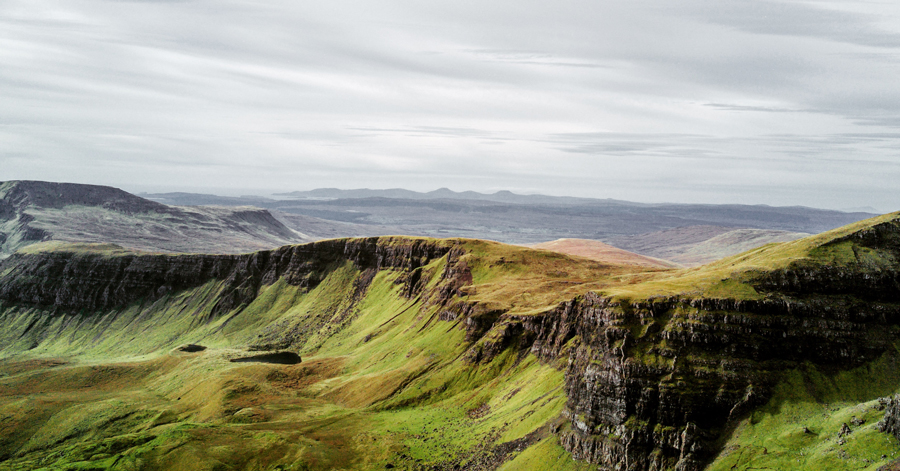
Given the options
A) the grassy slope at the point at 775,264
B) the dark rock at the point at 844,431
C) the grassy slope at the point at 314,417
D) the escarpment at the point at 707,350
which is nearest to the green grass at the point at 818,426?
the dark rock at the point at 844,431

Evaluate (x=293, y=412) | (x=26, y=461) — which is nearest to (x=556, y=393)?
(x=293, y=412)

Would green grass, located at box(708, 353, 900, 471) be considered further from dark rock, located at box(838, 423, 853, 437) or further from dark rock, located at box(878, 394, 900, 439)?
dark rock, located at box(878, 394, 900, 439)

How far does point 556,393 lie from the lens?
5054 inches

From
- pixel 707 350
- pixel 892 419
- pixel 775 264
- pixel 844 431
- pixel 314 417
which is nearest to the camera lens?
pixel 892 419

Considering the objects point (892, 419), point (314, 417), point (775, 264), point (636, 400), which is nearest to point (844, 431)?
point (892, 419)

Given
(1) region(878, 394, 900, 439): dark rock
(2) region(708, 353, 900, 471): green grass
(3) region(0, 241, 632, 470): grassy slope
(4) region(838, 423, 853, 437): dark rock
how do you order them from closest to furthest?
1. (1) region(878, 394, 900, 439): dark rock
2. (2) region(708, 353, 900, 471): green grass
3. (4) region(838, 423, 853, 437): dark rock
4. (3) region(0, 241, 632, 470): grassy slope

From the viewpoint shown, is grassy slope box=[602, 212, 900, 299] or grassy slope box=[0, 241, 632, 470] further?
grassy slope box=[0, 241, 632, 470]

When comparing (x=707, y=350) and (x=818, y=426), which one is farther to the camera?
(x=707, y=350)

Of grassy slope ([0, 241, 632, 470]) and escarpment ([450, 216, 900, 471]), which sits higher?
escarpment ([450, 216, 900, 471])

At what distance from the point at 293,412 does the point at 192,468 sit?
43.9 meters

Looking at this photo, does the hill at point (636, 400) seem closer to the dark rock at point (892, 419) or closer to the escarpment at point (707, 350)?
the escarpment at point (707, 350)

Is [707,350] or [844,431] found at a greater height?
[707,350]

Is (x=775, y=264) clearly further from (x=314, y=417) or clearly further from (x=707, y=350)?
(x=314, y=417)

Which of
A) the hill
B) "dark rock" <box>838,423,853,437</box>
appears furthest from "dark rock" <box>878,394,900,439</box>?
"dark rock" <box>838,423,853,437</box>
